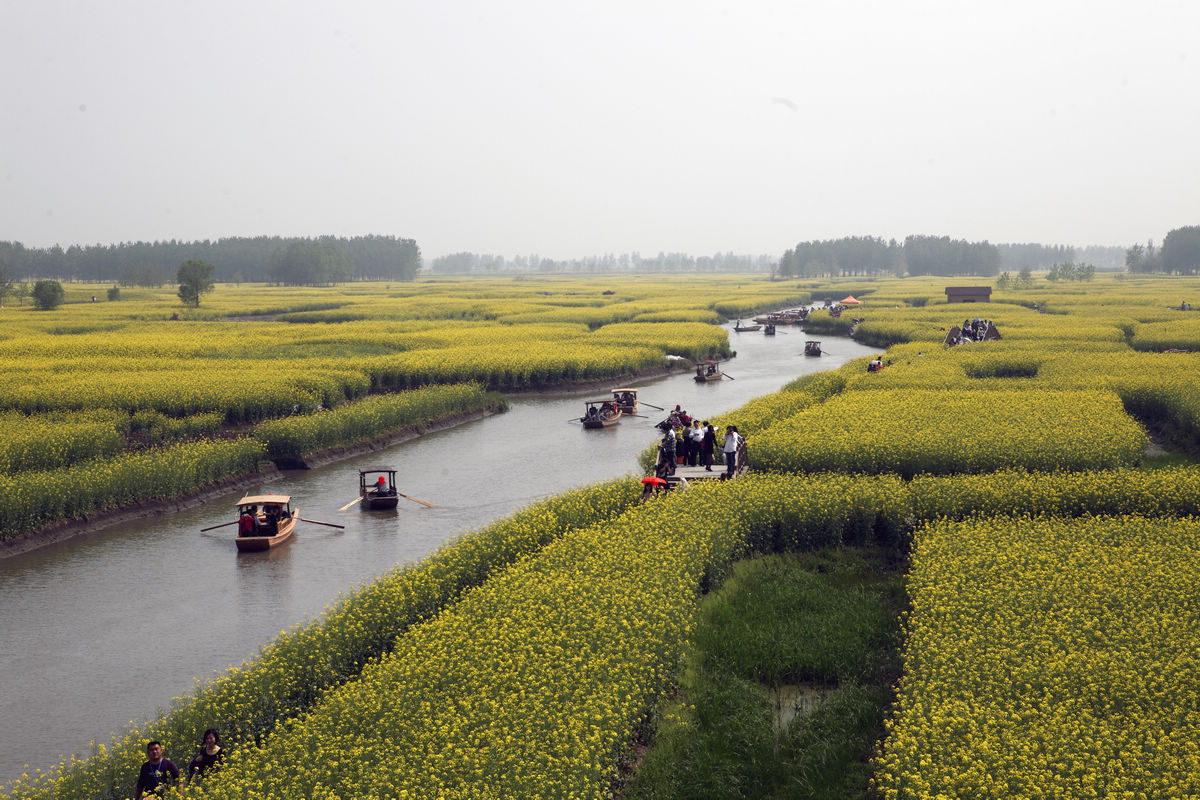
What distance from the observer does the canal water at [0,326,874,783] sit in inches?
730

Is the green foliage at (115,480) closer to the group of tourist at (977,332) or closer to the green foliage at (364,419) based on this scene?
the green foliage at (364,419)

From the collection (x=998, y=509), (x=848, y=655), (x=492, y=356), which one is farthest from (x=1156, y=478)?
(x=492, y=356)

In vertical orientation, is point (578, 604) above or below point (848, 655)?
above

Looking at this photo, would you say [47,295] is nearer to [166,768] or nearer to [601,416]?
[601,416]

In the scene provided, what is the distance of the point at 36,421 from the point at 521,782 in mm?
36051

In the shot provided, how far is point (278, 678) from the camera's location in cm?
1595

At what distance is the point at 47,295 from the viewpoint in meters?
111

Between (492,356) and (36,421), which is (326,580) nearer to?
(36,421)

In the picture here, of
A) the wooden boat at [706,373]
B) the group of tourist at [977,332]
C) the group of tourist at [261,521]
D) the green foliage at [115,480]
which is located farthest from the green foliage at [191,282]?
the group of tourist at [261,521]

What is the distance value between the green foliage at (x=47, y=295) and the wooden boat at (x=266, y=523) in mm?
101159

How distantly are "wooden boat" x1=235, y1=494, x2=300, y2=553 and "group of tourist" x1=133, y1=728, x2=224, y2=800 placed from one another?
14185 millimetres

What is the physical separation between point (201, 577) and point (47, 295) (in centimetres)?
10450

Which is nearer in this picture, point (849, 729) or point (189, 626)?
point (849, 729)

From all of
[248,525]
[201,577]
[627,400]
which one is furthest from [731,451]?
[627,400]
